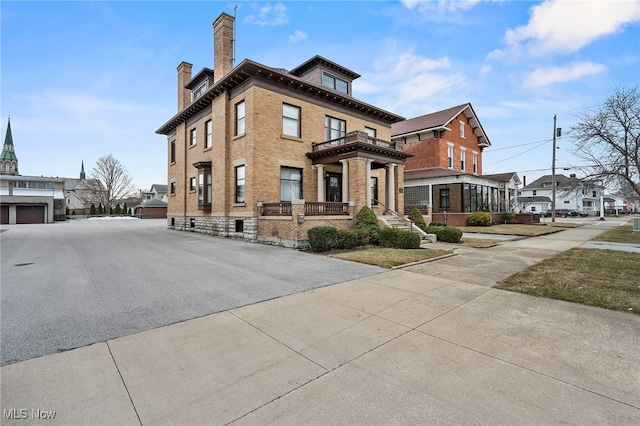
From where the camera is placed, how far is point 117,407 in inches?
103

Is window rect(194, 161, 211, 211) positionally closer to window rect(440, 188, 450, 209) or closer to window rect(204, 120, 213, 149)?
window rect(204, 120, 213, 149)

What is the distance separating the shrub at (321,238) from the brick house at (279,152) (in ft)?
2.75

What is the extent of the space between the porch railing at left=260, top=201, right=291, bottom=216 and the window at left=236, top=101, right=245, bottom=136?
15.7 ft

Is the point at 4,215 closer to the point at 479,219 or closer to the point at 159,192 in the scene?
the point at 159,192

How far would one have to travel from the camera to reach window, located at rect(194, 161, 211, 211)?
19.4 metres

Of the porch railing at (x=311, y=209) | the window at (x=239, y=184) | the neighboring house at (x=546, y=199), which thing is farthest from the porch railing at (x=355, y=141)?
the neighboring house at (x=546, y=199)

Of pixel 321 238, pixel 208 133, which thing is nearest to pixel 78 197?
pixel 208 133

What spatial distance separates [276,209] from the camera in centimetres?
1484

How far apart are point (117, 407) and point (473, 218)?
28444 millimetres

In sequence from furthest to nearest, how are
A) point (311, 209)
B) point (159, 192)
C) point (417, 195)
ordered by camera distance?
point (159, 192)
point (417, 195)
point (311, 209)

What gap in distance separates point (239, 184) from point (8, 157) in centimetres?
9941

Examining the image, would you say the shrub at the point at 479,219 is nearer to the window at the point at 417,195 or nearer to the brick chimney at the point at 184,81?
the window at the point at 417,195

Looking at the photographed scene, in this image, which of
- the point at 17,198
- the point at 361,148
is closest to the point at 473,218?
the point at 361,148

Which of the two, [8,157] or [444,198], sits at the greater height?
[8,157]
